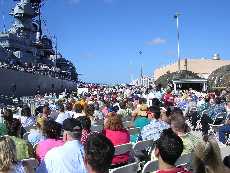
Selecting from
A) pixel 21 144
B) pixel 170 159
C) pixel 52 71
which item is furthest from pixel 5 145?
pixel 52 71

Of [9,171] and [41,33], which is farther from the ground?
[41,33]

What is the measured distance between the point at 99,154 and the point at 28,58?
7904 centimetres

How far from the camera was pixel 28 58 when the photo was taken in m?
82.3

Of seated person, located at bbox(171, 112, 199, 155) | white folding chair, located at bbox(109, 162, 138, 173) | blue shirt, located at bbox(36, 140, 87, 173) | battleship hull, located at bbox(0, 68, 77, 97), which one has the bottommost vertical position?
white folding chair, located at bbox(109, 162, 138, 173)

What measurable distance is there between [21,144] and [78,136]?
46.7 inches

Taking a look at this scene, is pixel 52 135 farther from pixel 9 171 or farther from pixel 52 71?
pixel 52 71

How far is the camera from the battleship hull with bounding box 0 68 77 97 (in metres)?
57.8

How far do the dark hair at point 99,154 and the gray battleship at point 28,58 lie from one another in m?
52.8

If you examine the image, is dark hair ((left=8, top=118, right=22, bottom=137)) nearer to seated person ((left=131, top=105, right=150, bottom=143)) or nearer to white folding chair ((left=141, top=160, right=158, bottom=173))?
white folding chair ((left=141, top=160, right=158, bottom=173))

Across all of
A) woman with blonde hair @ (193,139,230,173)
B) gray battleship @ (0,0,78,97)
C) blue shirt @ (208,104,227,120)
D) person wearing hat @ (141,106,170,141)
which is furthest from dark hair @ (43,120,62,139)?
gray battleship @ (0,0,78,97)

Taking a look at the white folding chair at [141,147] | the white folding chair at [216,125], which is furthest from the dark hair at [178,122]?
the white folding chair at [216,125]

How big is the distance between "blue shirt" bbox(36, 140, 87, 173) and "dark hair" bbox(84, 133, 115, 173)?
1.49 m

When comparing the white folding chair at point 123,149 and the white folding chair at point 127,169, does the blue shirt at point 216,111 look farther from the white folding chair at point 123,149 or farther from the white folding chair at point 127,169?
the white folding chair at point 127,169

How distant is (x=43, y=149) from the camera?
7.82 m
